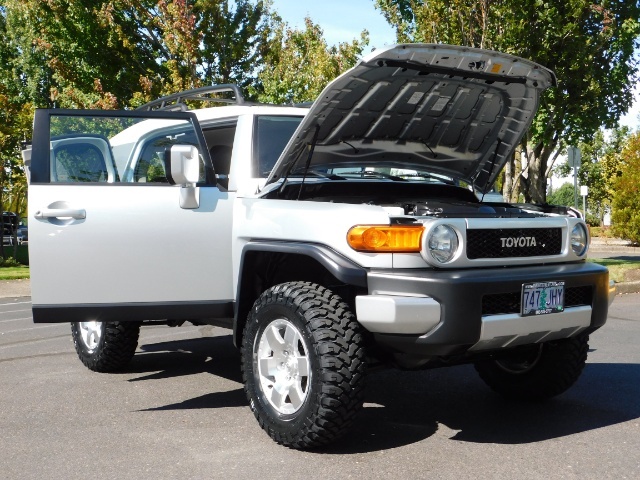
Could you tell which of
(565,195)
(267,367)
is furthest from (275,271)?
(565,195)

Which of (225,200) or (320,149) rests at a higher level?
(320,149)

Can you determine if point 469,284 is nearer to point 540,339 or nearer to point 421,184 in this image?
point 540,339

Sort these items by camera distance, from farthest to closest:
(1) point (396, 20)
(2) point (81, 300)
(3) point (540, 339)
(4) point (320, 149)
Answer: (1) point (396, 20) < (4) point (320, 149) < (2) point (81, 300) < (3) point (540, 339)

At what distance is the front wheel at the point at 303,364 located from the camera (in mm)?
4180

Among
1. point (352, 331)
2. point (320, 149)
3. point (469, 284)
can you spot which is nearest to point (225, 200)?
point (320, 149)

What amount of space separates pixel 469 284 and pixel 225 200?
1.77 metres

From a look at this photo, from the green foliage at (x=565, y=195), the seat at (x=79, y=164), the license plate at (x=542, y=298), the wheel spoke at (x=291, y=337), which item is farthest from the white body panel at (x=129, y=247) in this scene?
the green foliage at (x=565, y=195)

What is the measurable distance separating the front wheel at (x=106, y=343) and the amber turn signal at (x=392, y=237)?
2.73 metres

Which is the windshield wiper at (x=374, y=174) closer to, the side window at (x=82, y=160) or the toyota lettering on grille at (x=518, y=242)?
the toyota lettering on grille at (x=518, y=242)

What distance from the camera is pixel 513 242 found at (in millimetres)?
4480

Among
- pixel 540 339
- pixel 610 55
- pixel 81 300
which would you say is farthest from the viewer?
pixel 610 55

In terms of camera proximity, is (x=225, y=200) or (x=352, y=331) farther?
(x=225, y=200)

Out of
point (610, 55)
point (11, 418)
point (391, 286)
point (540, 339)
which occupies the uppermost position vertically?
point (610, 55)

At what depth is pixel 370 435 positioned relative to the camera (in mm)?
4703
